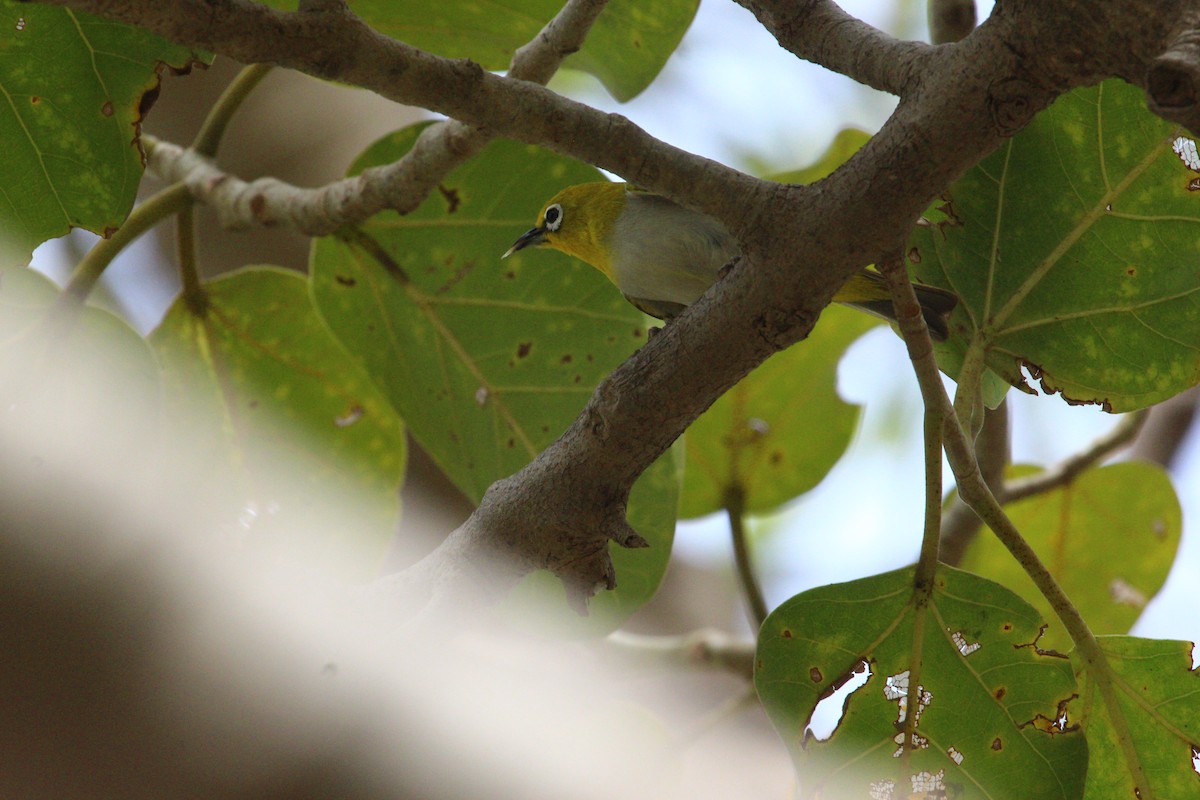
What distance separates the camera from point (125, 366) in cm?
133

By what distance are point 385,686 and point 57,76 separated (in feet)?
2.26

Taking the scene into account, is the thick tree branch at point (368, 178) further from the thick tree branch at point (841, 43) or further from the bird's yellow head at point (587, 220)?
the bird's yellow head at point (587, 220)

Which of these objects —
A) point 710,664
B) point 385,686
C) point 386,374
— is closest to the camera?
point 385,686

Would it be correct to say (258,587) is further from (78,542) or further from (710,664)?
(710,664)

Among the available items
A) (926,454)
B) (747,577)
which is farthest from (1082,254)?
(747,577)

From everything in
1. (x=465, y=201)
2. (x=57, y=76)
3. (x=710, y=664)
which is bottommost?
(x=710, y=664)

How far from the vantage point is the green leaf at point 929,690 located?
97 centimetres

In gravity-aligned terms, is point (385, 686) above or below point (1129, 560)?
below

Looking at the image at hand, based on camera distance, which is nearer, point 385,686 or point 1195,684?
point 1195,684

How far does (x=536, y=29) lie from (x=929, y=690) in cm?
92

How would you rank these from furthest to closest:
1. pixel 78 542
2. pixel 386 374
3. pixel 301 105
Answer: pixel 301 105 < pixel 78 542 < pixel 386 374

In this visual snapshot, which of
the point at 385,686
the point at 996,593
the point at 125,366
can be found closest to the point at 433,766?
the point at 385,686

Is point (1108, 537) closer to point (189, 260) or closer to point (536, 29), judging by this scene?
point (536, 29)

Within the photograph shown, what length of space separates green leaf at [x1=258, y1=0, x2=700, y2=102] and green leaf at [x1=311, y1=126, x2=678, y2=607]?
0.12 metres
